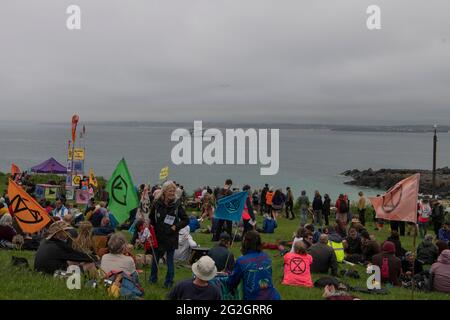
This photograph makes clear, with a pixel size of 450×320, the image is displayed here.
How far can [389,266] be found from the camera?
1054 cm

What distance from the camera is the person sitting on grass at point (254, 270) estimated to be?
653 centimetres

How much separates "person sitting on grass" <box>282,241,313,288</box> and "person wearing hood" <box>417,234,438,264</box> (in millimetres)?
4247

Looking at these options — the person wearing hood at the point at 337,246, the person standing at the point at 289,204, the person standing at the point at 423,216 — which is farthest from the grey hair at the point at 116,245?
the person standing at the point at 289,204

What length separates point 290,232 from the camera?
18.5 metres

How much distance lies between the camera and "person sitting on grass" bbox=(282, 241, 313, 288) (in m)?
9.74

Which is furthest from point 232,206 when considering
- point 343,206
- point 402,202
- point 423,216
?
point 423,216

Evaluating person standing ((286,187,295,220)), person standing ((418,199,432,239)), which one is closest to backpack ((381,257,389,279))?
person standing ((418,199,432,239))

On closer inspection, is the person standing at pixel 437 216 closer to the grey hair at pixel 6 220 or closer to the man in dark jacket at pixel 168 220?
the man in dark jacket at pixel 168 220

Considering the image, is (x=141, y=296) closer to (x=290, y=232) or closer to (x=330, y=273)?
(x=330, y=273)

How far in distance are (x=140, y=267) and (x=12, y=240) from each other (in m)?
3.64

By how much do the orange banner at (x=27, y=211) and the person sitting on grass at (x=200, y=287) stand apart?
12.3 ft

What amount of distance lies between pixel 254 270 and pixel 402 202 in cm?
352

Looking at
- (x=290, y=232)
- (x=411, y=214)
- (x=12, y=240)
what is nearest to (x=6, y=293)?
(x=12, y=240)
